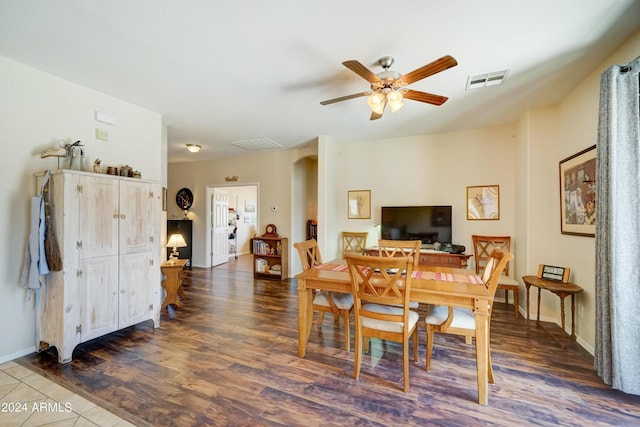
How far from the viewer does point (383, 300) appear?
6.66 feet

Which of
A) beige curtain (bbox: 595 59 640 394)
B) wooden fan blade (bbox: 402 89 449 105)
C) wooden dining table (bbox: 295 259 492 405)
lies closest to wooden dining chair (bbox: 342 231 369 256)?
wooden dining table (bbox: 295 259 492 405)

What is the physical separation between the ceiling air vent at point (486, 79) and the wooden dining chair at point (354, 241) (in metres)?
2.92

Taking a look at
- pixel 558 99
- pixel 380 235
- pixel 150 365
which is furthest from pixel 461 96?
pixel 150 365

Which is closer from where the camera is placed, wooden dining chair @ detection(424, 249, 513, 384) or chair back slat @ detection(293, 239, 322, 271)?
wooden dining chair @ detection(424, 249, 513, 384)

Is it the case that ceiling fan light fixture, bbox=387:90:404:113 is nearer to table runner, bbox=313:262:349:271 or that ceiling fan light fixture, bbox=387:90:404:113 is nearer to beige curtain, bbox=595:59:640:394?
beige curtain, bbox=595:59:640:394

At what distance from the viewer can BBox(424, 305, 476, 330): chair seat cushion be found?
2107 mm

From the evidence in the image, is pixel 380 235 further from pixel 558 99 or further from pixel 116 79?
pixel 116 79

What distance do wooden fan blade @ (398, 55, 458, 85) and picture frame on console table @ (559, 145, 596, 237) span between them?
182 centimetres

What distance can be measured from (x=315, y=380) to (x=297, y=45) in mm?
2707

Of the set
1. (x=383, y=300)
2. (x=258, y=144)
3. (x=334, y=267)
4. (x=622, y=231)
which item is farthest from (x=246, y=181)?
(x=622, y=231)

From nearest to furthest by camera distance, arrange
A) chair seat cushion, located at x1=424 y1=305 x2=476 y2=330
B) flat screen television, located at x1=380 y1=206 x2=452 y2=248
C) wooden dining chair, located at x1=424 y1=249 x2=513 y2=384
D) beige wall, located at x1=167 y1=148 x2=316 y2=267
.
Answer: wooden dining chair, located at x1=424 y1=249 x2=513 y2=384 < chair seat cushion, located at x1=424 y1=305 x2=476 y2=330 < flat screen television, located at x1=380 y1=206 x2=452 y2=248 < beige wall, located at x1=167 y1=148 x2=316 y2=267

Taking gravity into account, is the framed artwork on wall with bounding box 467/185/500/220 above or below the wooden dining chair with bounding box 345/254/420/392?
above

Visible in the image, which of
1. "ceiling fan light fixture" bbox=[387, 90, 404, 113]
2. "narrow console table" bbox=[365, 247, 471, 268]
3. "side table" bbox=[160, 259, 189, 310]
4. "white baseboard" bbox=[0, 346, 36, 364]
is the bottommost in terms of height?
"white baseboard" bbox=[0, 346, 36, 364]

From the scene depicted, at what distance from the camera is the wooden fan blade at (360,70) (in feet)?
6.42
